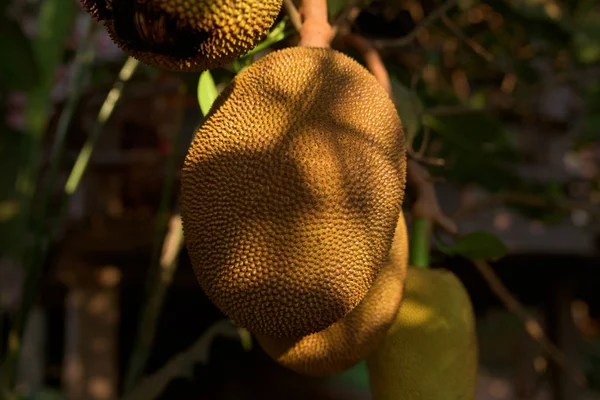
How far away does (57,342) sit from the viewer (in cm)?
283

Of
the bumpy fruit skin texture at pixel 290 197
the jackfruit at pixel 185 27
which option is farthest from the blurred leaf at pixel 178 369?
the jackfruit at pixel 185 27

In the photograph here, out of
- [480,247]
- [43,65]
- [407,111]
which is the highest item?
[407,111]

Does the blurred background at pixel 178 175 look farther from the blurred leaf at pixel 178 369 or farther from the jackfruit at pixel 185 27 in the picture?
the jackfruit at pixel 185 27

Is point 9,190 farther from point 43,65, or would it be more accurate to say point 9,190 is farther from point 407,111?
point 407,111

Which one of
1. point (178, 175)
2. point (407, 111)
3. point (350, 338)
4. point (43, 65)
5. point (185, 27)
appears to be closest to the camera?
point (185, 27)

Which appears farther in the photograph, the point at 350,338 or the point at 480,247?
the point at 480,247

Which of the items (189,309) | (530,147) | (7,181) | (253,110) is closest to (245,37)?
(253,110)

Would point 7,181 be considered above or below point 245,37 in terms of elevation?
below

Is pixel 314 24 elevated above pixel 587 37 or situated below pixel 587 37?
above

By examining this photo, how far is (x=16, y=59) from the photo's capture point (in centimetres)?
81

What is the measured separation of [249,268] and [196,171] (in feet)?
0.30

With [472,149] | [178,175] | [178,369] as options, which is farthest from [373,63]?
[178,175]

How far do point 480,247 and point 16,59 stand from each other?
66cm

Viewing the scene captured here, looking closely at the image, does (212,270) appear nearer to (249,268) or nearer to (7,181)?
(249,268)
